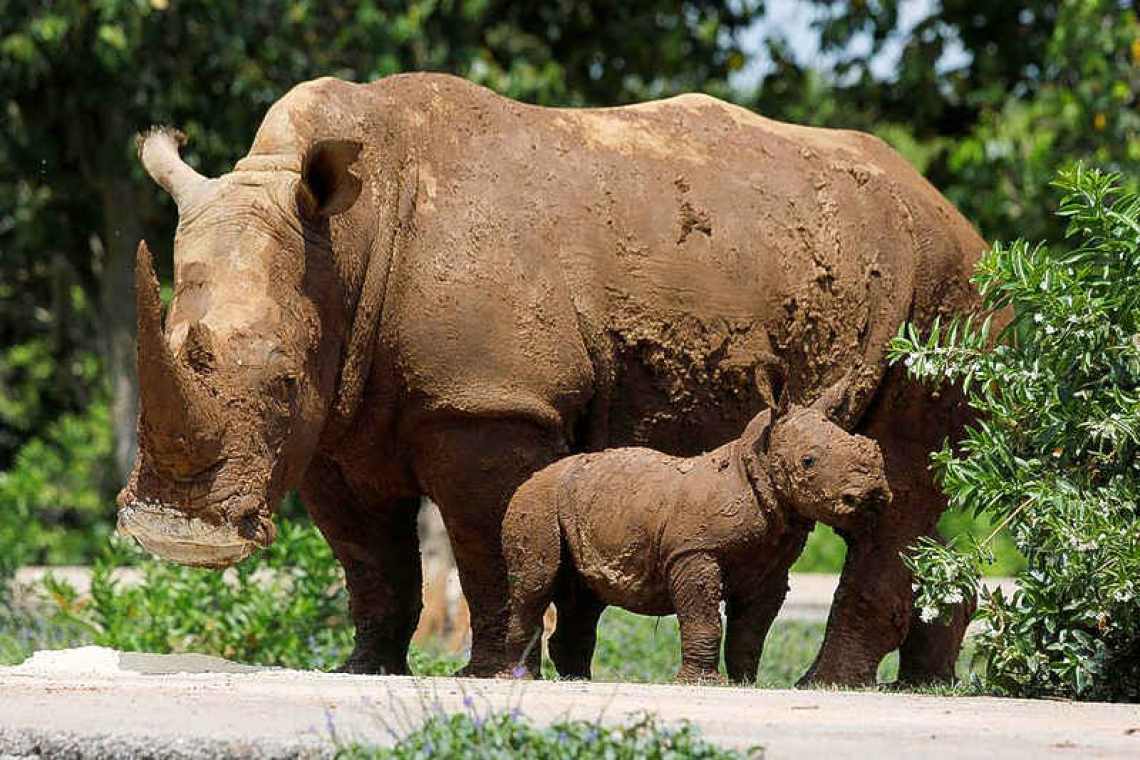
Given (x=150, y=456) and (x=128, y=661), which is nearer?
(x=150, y=456)

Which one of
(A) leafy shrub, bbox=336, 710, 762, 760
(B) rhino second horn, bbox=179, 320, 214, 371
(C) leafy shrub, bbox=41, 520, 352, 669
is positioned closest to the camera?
(A) leafy shrub, bbox=336, 710, 762, 760

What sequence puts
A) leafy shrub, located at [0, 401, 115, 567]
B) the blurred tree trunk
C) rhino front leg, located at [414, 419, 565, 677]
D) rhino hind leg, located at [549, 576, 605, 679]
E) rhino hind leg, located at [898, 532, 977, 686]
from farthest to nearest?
leafy shrub, located at [0, 401, 115, 567]
the blurred tree trunk
rhino hind leg, located at [898, 532, 977, 686]
rhino hind leg, located at [549, 576, 605, 679]
rhino front leg, located at [414, 419, 565, 677]

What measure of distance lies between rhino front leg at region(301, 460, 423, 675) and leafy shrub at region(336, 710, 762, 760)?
3464 millimetres

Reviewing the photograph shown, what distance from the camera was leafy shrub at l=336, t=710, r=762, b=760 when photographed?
4.74 metres

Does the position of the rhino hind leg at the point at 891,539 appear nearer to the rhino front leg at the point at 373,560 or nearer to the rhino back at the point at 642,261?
the rhino back at the point at 642,261

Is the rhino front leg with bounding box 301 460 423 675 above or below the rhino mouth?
below

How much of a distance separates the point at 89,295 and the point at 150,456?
1193 centimetres

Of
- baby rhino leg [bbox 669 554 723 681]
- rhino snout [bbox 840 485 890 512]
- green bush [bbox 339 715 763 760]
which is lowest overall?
baby rhino leg [bbox 669 554 723 681]

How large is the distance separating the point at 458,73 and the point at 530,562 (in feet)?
28.7

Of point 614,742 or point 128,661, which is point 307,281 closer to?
point 128,661

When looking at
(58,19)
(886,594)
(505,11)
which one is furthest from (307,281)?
(505,11)

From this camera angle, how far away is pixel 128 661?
25.2 feet

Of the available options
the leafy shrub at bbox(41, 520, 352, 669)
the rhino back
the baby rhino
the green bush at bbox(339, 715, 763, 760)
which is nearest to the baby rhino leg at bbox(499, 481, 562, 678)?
the baby rhino

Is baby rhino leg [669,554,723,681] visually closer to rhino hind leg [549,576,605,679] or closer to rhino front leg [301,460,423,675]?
rhino hind leg [549,576,605,679]
